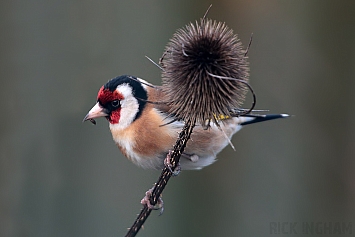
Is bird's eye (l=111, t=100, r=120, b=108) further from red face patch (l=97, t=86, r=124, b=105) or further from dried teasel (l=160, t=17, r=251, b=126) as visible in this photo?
dried teasel (l=160, t=17, r=251, b=126)

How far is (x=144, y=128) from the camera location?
70.9 inches

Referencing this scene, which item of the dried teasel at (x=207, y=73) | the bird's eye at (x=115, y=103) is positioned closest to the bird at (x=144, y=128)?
the bird's eye at (x=115, y=103)

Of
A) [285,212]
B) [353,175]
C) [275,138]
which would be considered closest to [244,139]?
[275,138]

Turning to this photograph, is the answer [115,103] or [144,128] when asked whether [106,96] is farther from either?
[144,128]

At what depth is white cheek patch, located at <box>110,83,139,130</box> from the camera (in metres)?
1.80

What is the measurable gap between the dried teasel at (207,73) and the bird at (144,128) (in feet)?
1.68

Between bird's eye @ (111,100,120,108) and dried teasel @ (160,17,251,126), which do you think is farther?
bird's eye @ (111,100,120,108)

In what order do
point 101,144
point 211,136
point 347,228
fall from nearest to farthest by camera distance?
point 211,136 < point 101,144 < point 347,228

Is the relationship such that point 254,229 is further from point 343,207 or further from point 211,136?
point 211,136

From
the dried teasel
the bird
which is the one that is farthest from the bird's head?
the dried teasel

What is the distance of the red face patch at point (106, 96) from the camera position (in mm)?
1761

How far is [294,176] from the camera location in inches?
127

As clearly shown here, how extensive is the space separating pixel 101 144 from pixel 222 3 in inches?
42.0

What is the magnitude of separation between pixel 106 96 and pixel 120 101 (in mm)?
53
